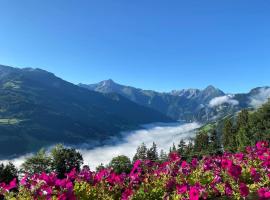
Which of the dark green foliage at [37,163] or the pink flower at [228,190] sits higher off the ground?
the pink flower at [228,190]

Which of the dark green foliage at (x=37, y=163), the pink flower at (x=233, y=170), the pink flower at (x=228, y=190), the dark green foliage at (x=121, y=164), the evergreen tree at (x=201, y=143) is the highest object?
the pink flower at (x=233, y=170)

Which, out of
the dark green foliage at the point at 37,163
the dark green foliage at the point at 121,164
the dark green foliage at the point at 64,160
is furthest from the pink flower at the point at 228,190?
the dark green foliage at the point at 121,164

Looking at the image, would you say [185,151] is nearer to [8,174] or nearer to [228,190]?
[8,174]

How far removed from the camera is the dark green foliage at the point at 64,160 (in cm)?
11631

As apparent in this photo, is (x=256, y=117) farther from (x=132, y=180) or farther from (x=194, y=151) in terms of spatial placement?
(x=132, y=180)

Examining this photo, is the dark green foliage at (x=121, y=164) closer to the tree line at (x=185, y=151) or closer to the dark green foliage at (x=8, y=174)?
the tree line at (x=185, y=151)

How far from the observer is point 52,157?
393ft

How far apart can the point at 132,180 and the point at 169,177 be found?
1283 millimetres

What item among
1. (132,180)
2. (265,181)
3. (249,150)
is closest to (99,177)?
(132,180)

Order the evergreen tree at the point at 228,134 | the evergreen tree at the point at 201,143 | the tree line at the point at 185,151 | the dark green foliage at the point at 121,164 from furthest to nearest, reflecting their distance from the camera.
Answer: the evergreen tree at the point at 201,143 → the evergreen tree at the point at 228,134 → the dark green foliage at the point at 121,164 → the tree line at the point at 185,151

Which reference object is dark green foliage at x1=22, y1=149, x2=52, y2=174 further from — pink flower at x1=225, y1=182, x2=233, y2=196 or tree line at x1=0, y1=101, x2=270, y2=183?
pink flower at x1=225, y1=182, x2=233, y2=196

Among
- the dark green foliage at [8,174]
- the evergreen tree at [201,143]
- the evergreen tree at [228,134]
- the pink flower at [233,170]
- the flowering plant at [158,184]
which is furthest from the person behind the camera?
the evergreen tree at [201,143]

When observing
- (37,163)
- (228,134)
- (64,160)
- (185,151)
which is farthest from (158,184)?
(185,151)

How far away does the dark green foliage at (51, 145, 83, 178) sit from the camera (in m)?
116
